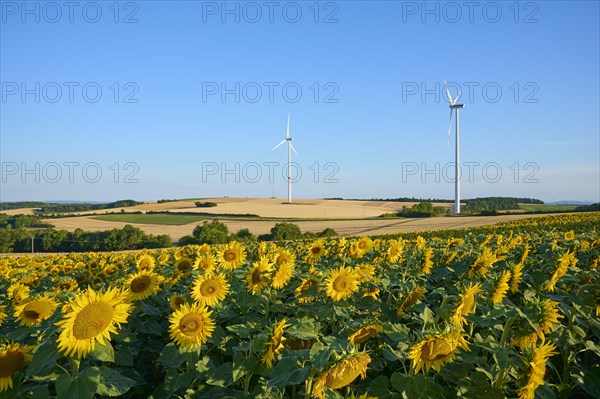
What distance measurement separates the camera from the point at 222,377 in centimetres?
255

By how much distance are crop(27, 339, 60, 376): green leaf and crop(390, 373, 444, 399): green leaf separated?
1626mm

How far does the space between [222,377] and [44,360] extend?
89 centimetres

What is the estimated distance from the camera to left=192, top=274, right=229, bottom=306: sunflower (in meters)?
3.54

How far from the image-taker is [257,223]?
198ft

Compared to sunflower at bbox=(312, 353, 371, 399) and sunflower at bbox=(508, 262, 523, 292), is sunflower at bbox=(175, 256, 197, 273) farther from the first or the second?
sunflower at bbox=(312, 353, 371, 399)

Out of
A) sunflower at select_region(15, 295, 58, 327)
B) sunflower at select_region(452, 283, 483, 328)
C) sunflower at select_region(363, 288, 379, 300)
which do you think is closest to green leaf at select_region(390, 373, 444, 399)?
sunflower at select_region(452, 283, 483, 328)

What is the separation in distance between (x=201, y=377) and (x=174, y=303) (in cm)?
101

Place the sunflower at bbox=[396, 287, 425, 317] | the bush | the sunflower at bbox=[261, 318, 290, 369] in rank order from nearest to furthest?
the sunflower at bbox=[261, 318, 290, 369], the sunflower at bbox=[396, 287, 425, 317], the bush

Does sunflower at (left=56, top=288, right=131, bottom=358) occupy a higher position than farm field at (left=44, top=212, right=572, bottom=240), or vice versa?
sunflower at (left=56, top=288, right=131, bottom=358)

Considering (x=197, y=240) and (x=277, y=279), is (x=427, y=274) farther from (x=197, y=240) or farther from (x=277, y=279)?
(x=197, y=240)

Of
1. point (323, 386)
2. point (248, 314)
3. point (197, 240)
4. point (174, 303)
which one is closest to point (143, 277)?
point (174, 303)

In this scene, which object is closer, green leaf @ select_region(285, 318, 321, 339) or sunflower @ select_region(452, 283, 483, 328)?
green leaf @ select_region(285, 318, 321, 339)

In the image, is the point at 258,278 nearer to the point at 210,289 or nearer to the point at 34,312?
the point at 210,289

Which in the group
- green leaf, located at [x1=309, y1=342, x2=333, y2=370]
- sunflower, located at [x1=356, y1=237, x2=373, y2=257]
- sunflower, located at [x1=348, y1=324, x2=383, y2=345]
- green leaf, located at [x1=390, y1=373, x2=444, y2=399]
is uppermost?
sunflower, located at [x1=356, y1=237, x2=373, y2=257]
